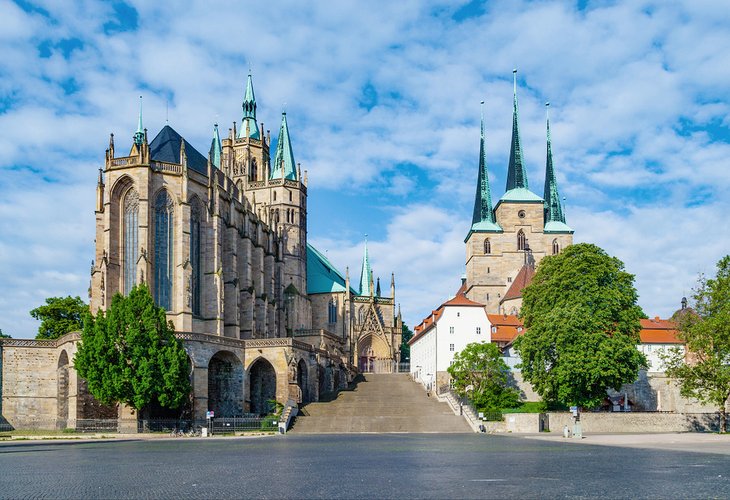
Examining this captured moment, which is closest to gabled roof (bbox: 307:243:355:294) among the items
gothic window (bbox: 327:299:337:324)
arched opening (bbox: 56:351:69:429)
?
gothic window (bbox: 327:299:337:324)

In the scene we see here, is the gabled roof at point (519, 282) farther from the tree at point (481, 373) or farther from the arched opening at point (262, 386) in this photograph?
the arched opening at point (262, 386)

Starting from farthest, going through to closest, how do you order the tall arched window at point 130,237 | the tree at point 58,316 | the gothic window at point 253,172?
the gothic window at point 253,172
the tree at point 58,316
the tall arched window at point 130,237

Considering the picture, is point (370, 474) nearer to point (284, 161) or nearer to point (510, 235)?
point (284, 161)

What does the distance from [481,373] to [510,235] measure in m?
46.0

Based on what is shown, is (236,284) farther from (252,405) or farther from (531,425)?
(531,425)

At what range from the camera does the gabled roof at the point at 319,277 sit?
9714 cm

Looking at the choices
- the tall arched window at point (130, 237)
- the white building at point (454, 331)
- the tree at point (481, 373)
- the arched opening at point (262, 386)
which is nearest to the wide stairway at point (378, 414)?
the tree at point (481, 373)

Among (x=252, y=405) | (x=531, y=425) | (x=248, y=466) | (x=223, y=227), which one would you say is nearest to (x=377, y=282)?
(x=223, y=227)

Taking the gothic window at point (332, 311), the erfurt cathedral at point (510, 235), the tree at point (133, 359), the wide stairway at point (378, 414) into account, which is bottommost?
the wide stairway at point (378, 414)

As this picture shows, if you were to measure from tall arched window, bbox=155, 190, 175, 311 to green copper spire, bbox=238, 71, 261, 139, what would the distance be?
42665 millimetres

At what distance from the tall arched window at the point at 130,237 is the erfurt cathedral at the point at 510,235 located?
54811 millimetres

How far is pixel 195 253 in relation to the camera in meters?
63.8

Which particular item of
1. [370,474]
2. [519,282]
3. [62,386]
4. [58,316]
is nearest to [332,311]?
[519,282]

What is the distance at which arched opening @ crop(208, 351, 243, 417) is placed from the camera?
57594 millimetres
